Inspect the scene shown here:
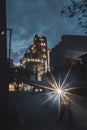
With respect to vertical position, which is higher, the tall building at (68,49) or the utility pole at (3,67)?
the tall building at (68,49)

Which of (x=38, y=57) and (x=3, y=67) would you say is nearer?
(x=3, y=67)

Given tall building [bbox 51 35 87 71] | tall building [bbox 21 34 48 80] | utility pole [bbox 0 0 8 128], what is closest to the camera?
utility pole [bbox 0 0 8 128]

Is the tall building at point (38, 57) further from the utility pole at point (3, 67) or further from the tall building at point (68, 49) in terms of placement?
the utility pole at point (3, 67)

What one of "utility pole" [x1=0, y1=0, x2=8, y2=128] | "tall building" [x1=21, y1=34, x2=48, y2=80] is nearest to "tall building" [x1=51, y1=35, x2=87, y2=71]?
"tall building" [x1=21, y1=34, x2=48, y2=80]

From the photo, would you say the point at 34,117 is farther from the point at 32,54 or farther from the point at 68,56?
the point at 32,54

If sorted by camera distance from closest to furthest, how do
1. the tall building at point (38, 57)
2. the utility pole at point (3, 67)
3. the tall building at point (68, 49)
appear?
the utility pole at point (3, 67) < the tall building at point (68, 49) < the tall building at point (38, 57)

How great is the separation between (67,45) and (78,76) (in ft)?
69.2

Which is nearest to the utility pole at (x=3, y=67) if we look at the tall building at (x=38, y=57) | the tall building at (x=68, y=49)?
the tall building at (x=68, y=49)

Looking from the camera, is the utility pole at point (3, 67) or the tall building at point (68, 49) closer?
the utility pole at point (3, 67)

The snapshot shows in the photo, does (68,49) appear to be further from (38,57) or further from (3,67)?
(3,67)

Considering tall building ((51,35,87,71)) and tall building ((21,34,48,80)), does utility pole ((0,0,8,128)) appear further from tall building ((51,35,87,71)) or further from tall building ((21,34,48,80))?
tall building ((21,34,48,80))

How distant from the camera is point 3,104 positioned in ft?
45.0

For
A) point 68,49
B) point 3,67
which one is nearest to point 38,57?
point 68,49

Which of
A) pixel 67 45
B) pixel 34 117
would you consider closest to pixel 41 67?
pixel 67 45
